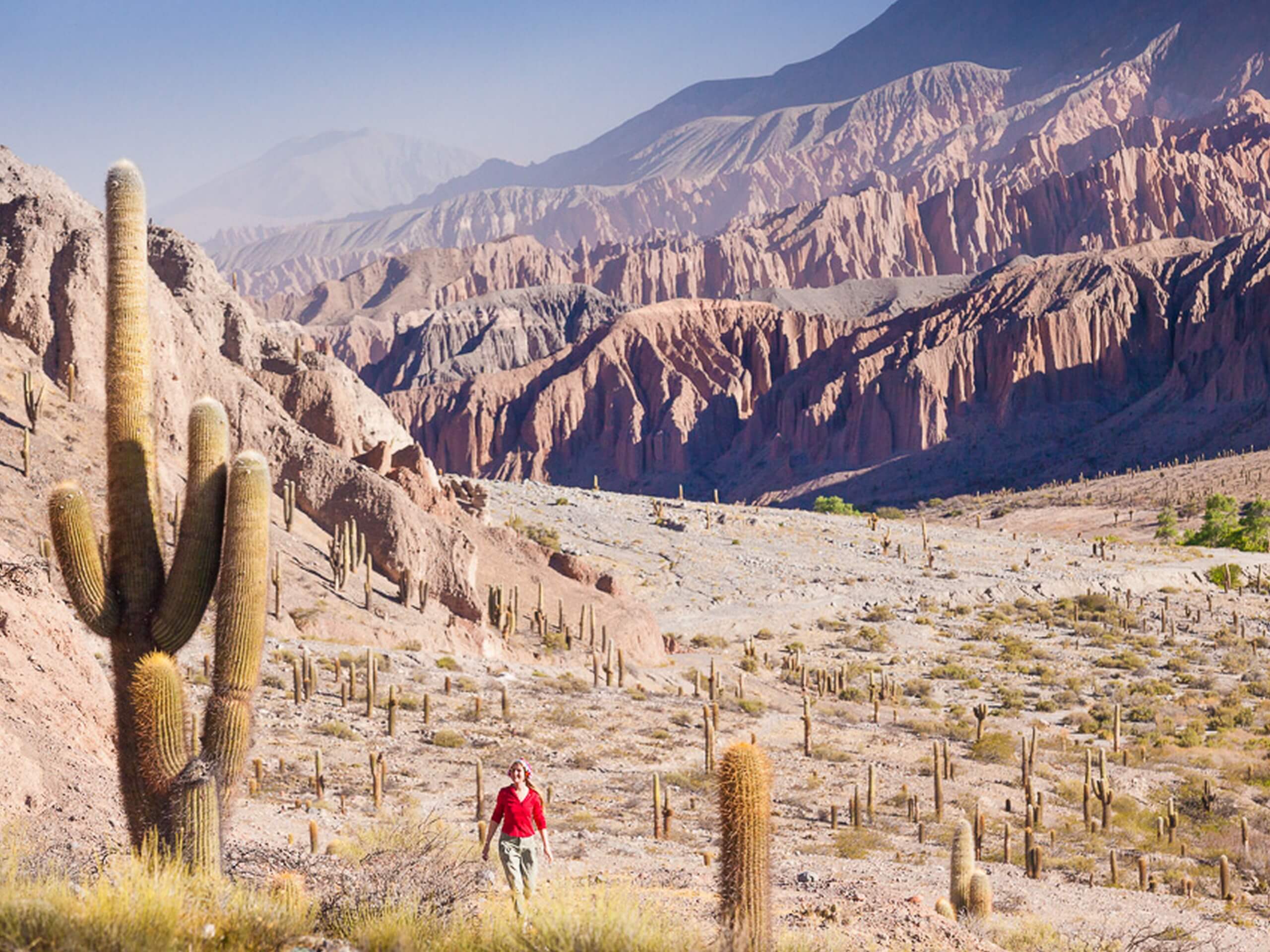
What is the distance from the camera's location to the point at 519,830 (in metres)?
8.74

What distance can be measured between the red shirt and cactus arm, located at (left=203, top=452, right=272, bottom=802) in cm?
186

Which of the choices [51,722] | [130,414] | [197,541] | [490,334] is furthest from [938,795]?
[490,334]

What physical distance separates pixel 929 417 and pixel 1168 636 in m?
67.2

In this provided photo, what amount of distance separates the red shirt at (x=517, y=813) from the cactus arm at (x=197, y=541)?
254 centimetres

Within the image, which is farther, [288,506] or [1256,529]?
[1256,529]

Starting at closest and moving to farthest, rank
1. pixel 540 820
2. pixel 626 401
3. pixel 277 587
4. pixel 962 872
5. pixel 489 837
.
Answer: pixel 540 820 → pixel 489 837 → pixel 962 872 → pixel 277 587 → pixel 626 401

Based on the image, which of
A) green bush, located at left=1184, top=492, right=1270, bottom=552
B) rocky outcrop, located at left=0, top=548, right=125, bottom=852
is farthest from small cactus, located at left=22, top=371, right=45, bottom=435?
green bush, located at left=1184, top=492, right=1270, bottom=552

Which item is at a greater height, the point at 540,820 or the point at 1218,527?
the point at 1218,527

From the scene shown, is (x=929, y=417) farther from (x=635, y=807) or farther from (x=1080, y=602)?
(x=635, y=807)

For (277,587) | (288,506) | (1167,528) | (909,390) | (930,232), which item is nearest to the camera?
(277,587)

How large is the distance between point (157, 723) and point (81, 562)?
1.19 metres

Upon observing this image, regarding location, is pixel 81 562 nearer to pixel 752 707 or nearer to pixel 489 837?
pixel 489 837

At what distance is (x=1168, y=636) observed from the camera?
36.9 m

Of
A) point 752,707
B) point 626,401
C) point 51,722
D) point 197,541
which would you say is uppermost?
point 626,401
